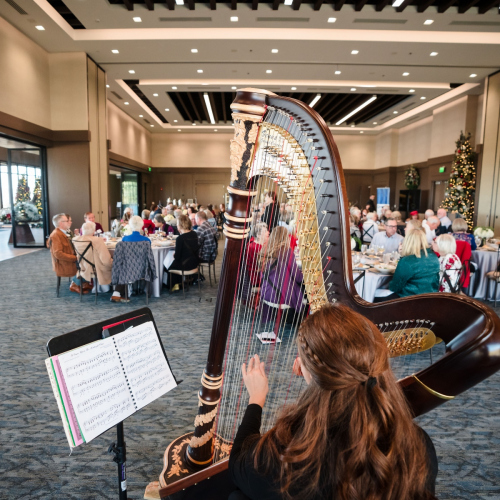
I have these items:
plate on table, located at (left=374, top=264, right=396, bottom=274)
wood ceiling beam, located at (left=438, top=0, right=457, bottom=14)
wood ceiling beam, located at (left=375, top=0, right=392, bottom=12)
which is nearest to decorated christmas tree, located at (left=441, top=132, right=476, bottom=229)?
wood ceiling beam, located at (left=438, top=0, right=457, bottom=14)

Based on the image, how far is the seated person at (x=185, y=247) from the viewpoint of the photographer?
526cm

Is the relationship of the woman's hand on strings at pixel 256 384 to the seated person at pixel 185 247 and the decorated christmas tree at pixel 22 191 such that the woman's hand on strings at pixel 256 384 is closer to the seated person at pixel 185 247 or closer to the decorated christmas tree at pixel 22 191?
the seated person at pixel 185 247

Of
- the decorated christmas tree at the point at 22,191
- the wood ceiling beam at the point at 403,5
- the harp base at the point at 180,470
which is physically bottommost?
the harp base at the point at 180,470

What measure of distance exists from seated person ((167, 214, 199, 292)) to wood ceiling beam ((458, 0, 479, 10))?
617 cm

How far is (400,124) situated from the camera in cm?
1611

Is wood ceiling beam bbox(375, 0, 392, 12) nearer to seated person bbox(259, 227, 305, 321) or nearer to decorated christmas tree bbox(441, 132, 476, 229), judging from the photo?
decorated christmas tree bbox(441, 132, 476, 229)

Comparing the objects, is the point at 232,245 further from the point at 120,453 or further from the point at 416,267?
the point at 416,267

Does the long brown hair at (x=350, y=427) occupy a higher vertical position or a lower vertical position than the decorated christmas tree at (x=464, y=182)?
lower

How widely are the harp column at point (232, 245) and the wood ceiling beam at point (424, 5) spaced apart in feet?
23.4

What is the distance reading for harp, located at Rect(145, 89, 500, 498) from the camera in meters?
0.96

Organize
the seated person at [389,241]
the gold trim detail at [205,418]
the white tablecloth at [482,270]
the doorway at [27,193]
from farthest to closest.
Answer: the doorway at [27,193]
the seated person at [389,241]
the white tablecloth at [482,270]
the gold trim detail at [205,418]

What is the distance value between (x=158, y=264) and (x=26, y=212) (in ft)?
20.3

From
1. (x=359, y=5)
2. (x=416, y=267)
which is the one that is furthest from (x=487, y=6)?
(x=416, y=267)

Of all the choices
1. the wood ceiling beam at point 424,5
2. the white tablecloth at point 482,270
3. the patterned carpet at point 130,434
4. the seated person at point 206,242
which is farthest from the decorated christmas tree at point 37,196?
the white tablecloth at point 482,270
